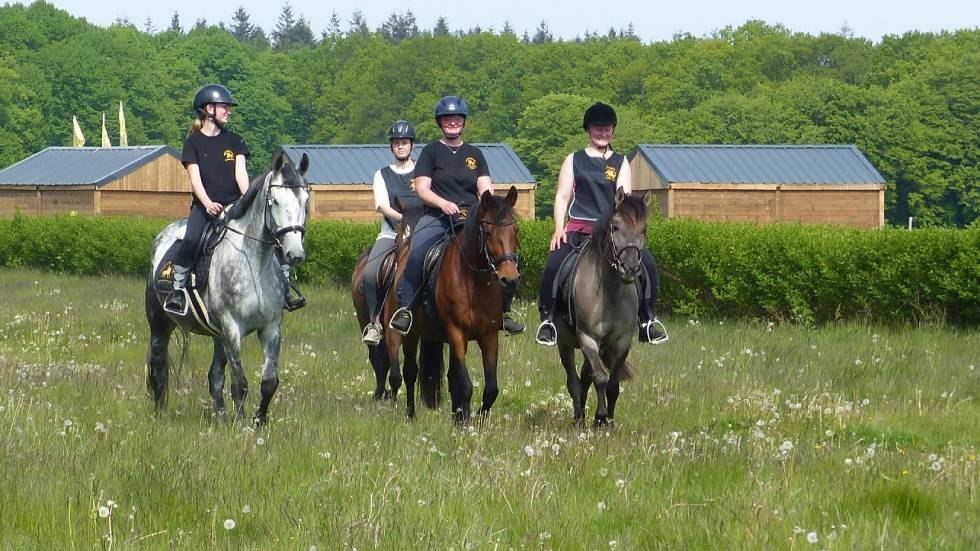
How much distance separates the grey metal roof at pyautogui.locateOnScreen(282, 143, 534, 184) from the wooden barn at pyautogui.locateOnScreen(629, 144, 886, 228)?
598cm

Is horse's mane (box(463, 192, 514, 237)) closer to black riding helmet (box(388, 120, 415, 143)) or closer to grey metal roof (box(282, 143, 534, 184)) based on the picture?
black riding helmet (box(388, 120, 415, 143))

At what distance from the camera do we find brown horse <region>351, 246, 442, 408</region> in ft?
41.6

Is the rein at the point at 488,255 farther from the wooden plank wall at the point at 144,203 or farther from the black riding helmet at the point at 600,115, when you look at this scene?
the wooden plank wall at the point at 144,203

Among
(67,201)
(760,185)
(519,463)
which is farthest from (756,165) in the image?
(519,463)

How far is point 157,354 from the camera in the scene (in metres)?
12.9

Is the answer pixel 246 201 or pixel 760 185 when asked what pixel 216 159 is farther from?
pixel 760 185

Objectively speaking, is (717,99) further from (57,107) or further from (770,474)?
(770,474)

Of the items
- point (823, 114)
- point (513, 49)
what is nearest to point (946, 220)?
point (823, 114)

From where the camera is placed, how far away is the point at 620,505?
755 centimetres

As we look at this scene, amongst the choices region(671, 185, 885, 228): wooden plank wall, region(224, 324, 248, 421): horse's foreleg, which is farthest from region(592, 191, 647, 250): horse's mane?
region(671, 185, 885, 228): wooden plank wall

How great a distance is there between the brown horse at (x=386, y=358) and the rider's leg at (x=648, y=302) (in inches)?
80.8

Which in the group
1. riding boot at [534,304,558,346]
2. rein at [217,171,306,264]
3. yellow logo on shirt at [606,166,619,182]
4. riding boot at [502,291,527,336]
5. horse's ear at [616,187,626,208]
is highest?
yellow logo on shirt at [606,166,619,182]

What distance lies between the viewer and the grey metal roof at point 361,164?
193 feet

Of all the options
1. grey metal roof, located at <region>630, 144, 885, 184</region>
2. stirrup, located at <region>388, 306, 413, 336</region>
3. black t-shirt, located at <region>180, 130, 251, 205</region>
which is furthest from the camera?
grey metal roof, located at <region>630, 144, 885, 184</region>
